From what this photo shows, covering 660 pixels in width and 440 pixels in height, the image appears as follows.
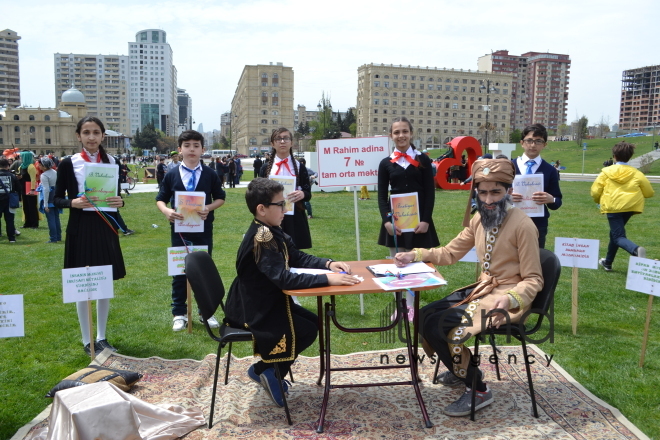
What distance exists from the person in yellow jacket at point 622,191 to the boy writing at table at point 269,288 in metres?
5.41

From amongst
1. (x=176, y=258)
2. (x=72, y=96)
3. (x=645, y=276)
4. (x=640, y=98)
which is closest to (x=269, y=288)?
(x=176, y=258)

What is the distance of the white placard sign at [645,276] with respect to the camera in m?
4.04

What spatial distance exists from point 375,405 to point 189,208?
2550mm

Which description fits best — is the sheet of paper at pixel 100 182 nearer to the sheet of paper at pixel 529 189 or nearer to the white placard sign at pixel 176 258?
the white placard sign at pixel 176 258

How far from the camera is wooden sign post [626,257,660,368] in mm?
4039

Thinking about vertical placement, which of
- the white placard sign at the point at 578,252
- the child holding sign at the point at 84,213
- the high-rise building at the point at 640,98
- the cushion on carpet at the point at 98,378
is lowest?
the cushion on carpet at the point at 98,378

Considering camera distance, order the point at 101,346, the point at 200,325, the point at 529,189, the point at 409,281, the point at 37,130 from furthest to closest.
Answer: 1. the point at 37,130
2. the point at 200,325
3. the point at 529,189
4. the point at 101,346
5. the point at 409,281

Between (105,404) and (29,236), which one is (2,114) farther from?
(105,404)

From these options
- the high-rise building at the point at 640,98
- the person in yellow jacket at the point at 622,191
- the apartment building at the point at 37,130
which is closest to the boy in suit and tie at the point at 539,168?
the person in yellow jacket at the point at 622,191

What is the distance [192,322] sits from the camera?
539 centimetres

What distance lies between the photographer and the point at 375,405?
354cm

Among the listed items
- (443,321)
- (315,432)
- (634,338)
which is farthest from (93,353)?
(634,338)

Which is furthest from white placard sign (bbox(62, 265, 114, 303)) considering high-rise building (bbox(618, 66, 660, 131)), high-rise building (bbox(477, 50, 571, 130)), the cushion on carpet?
high-rise building (bbox(477, 50, 571, 130))

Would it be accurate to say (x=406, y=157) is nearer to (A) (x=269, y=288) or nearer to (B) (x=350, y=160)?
(B) (x=350, y=160)
